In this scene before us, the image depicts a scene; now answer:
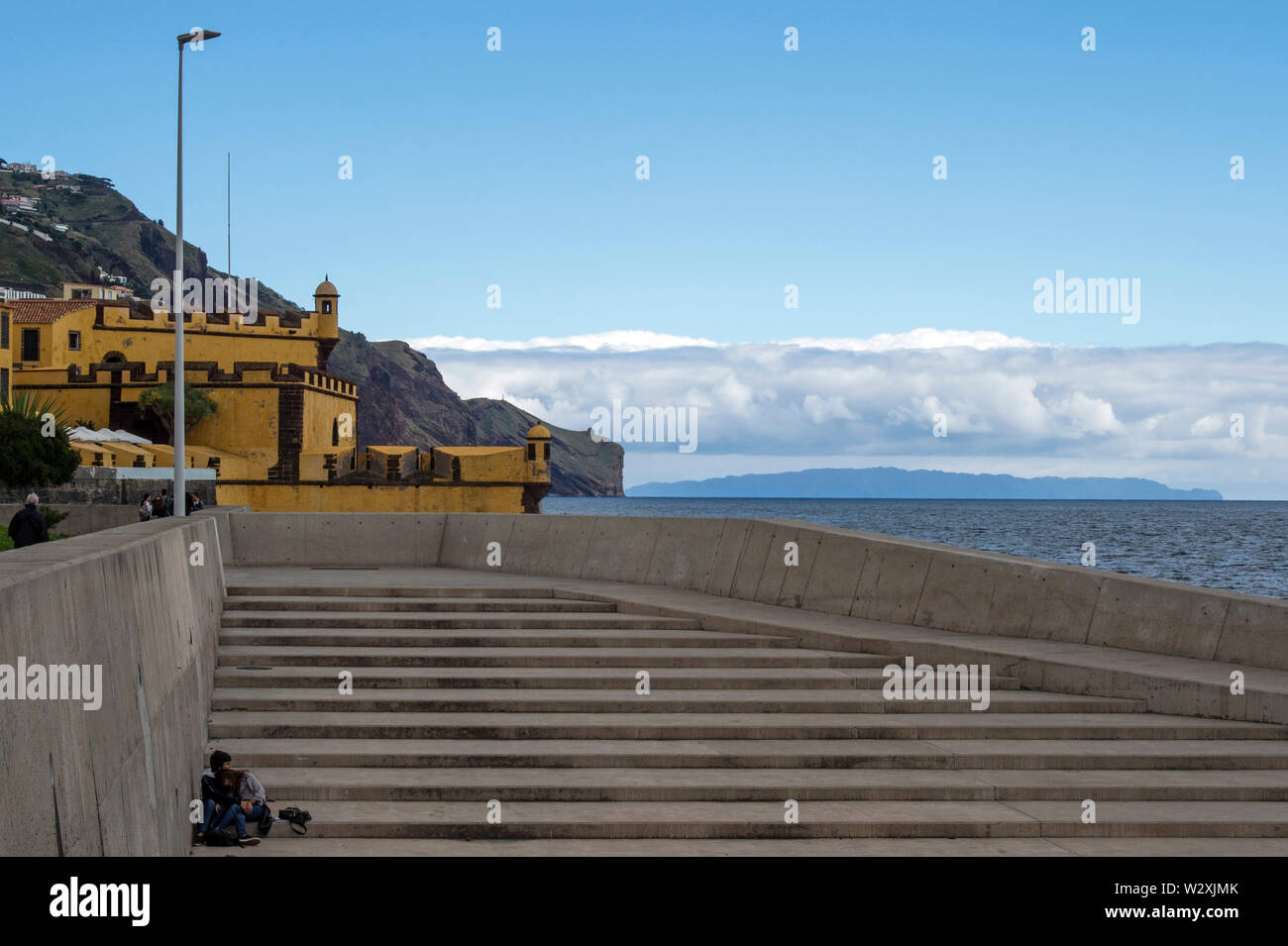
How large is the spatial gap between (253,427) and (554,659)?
208 feet

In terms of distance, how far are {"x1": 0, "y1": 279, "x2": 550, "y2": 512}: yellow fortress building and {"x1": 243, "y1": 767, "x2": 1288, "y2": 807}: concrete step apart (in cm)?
5969

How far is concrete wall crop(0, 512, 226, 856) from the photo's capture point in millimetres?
4395

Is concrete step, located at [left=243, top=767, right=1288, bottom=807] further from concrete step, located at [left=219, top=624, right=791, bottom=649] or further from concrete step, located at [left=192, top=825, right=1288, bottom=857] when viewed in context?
concrete step, located at [left=219, top=624, right=791, bottom=649]

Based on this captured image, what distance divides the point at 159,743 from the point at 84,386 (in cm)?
7082

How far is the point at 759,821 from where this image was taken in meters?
9.21

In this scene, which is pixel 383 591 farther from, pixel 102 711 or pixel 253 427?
pixel 253 427

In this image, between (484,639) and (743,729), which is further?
(484,639)

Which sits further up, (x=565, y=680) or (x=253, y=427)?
(x=253, y=427)

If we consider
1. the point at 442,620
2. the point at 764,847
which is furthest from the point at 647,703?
the point at 442,620

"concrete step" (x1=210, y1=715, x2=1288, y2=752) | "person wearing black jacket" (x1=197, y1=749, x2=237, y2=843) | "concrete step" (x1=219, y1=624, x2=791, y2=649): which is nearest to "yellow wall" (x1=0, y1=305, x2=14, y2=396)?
"concrete step" (x1=219, y1=624, x2=791, y2=649)

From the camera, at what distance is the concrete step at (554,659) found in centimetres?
1306

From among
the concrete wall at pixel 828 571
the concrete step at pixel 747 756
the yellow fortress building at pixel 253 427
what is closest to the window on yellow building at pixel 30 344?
the yellow fortress building at pixel 253 427

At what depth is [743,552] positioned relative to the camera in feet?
55.6
